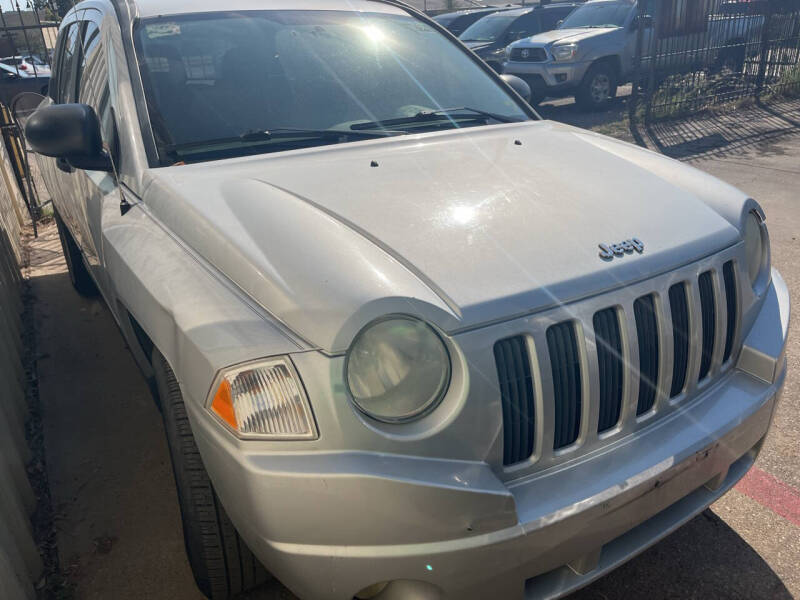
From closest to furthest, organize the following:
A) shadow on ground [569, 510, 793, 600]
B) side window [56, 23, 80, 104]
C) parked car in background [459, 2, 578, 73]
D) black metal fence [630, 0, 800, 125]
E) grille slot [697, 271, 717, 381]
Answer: grille slot [697, 271, 717, 381]
shadow on ground [569, 510, 793, 600]
side window [56, 23, 80, 104]
black metal fence [630, 0, 800, 125]
parked car in background [459, 2, 578, 73]

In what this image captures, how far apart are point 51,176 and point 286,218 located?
3410mm

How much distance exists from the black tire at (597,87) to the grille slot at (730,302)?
1025 centimetres

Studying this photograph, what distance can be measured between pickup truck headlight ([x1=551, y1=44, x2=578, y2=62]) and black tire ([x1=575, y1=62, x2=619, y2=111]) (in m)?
0.42

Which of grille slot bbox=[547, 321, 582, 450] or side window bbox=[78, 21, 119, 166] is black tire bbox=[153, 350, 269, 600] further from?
side window bbox=[78, 21, 119, 166]

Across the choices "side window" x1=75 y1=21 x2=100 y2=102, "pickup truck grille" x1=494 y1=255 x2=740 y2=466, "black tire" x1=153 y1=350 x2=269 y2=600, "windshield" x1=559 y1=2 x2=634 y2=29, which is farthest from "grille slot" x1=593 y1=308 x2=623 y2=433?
"windshield" x1=559 y1=2 x2=634 y2=29

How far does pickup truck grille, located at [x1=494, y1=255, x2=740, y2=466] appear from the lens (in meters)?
1.74

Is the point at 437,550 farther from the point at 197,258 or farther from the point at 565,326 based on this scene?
the point at 197,258

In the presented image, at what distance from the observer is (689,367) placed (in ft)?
6.68

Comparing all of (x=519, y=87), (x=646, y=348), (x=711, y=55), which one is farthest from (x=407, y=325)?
(x=711, y=55)

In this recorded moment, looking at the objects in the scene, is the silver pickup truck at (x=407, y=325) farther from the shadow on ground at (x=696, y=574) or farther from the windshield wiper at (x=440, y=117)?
the shadow on ground at (x=696, y=574)

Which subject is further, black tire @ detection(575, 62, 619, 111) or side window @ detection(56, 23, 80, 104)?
black tire @ detection(575, 62, 619, 111)

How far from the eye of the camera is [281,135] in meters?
2.70

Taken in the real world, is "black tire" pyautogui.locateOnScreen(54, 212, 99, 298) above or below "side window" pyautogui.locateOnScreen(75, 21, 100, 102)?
below

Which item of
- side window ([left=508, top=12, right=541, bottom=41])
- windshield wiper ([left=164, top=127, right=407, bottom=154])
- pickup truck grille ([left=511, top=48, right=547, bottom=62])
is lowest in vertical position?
pickup truck grille ([left=511, top=48, right=547, bottom=62])
